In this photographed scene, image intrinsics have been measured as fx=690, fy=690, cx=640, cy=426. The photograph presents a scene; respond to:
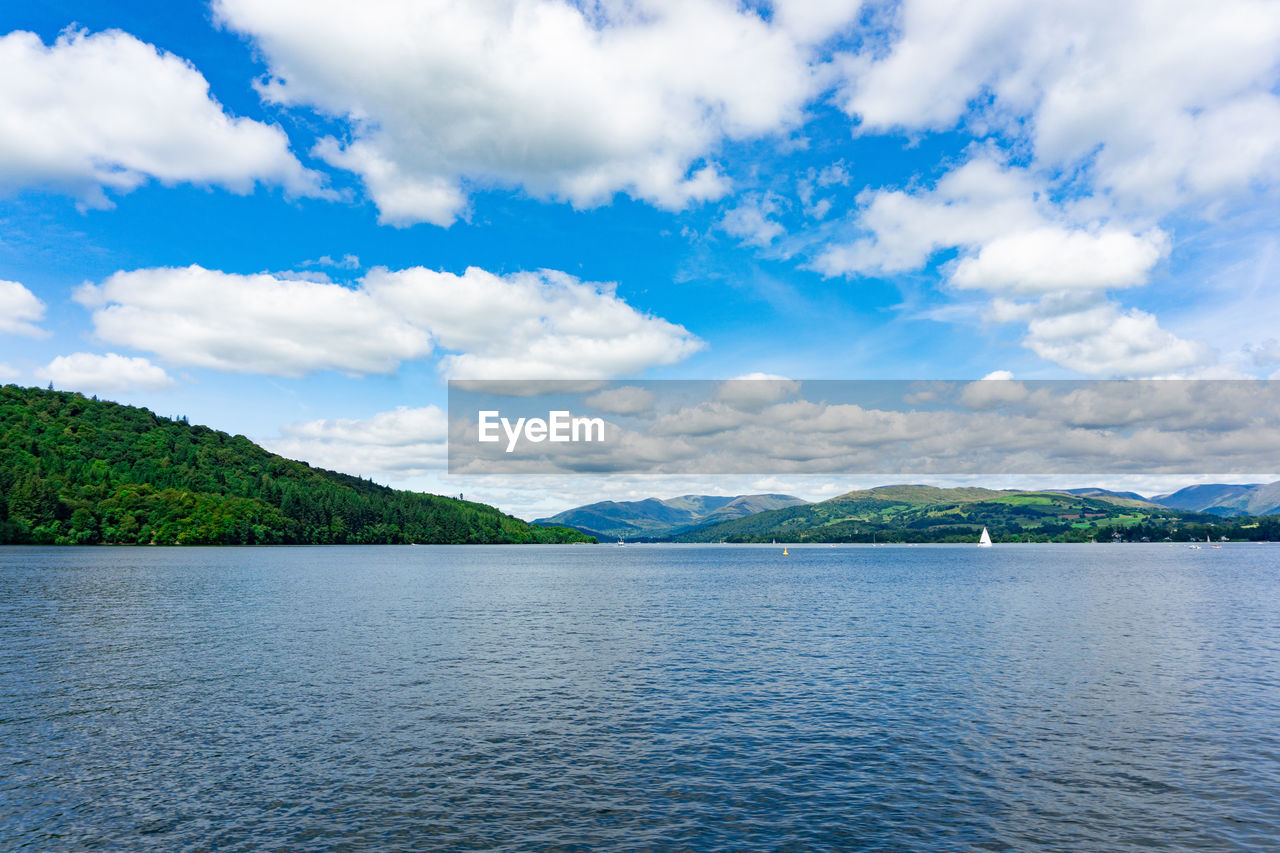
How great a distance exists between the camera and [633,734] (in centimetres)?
3703

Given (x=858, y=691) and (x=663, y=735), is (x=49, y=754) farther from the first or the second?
(x=858, y=691)

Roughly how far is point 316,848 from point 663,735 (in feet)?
59.4

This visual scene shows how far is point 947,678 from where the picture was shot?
50.8 meters

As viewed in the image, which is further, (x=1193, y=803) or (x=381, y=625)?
(x=381, y=625)

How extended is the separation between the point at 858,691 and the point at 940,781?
55.7ft

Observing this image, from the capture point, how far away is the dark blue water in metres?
25.6

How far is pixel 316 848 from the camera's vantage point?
77.9 ft

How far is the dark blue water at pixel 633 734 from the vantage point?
2556 cm

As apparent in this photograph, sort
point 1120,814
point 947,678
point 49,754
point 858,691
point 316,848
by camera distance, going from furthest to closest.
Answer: point 947,678 → point 858,691 → point 49,754 → point 1120,814 → point 316,848

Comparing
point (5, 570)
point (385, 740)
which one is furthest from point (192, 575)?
point (385, 740)

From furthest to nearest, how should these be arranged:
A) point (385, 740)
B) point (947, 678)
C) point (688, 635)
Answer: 1. point (688, 635)
2. point (947, 678)
3. point (385, 740)

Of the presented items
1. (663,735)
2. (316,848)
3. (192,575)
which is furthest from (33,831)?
(192,575)

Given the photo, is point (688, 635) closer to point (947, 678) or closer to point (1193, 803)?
point (947, 678)

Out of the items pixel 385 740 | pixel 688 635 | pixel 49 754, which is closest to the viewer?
pixel 49 754
